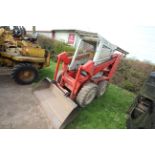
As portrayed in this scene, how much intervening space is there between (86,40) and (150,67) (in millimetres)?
2905

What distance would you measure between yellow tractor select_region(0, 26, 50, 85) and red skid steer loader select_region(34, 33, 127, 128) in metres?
0.87

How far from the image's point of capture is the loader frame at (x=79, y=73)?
3.28m

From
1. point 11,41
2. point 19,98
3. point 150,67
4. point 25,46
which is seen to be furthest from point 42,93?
point 150,67

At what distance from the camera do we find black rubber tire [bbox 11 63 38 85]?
445 centimetres

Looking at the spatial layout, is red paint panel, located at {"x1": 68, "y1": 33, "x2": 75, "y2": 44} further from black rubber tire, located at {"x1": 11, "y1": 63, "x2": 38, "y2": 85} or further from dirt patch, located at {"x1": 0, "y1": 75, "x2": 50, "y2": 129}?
dirt patch, located at {"x1": 0, "y1": 75, "x2": 50, "y2": 129}

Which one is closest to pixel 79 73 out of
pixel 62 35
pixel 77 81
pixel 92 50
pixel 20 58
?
pixel 77 81

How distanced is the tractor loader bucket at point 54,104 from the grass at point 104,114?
0.84 feet

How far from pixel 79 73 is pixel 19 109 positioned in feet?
5.10

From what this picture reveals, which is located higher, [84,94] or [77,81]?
[77,81]

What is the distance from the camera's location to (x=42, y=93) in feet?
12.7

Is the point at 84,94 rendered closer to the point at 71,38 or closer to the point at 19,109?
the point at 19,109

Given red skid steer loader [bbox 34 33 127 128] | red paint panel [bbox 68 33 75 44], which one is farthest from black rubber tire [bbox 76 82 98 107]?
red paint panel [bbox 68 33 75 44]

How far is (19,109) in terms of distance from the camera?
3387mm

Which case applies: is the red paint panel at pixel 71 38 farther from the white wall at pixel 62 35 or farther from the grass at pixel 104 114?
the grass at pixel 104 114
